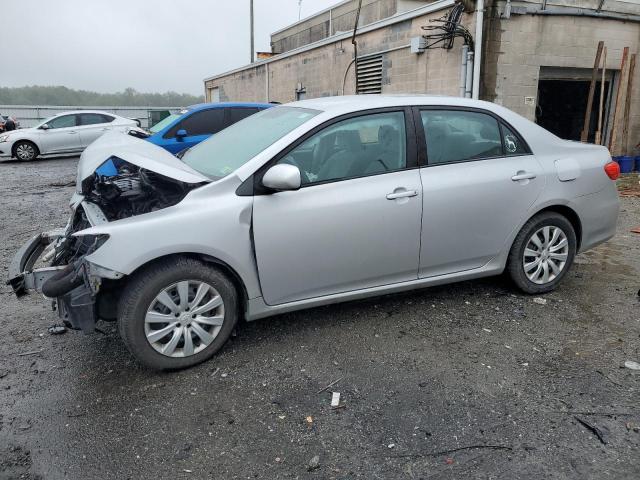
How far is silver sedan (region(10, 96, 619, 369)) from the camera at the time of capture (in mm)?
3066

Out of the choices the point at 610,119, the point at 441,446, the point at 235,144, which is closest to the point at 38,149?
the point at 235,144

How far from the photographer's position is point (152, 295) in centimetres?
303

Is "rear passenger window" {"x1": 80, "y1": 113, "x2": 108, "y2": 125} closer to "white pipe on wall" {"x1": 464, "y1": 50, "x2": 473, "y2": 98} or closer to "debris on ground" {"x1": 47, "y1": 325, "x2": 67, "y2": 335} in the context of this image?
"white pipe on wall" {"x1": 464, "y1": 50, "x2": 473, "y2": 98}

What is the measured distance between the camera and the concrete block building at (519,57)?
926cm

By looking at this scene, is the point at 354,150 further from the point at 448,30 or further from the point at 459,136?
the point at 448,30

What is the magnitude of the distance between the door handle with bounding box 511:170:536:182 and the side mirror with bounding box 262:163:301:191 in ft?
5.82

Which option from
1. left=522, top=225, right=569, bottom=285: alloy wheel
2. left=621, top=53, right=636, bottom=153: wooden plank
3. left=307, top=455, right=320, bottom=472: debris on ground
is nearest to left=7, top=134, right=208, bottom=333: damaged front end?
left=307, top=455, right=320, bottom=472: debris on ground

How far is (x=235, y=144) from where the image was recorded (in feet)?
12.6

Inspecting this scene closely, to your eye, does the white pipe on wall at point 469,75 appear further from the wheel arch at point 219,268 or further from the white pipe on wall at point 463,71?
the wheel arch at point 219,268

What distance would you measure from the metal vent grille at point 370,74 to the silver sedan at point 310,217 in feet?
28.5

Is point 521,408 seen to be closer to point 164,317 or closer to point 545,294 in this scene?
point 545,294

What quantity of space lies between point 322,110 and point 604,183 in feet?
8.10

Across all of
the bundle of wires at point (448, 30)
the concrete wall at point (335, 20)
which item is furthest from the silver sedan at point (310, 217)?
the concrete wall at point (335, 20)

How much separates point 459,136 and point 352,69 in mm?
10704
